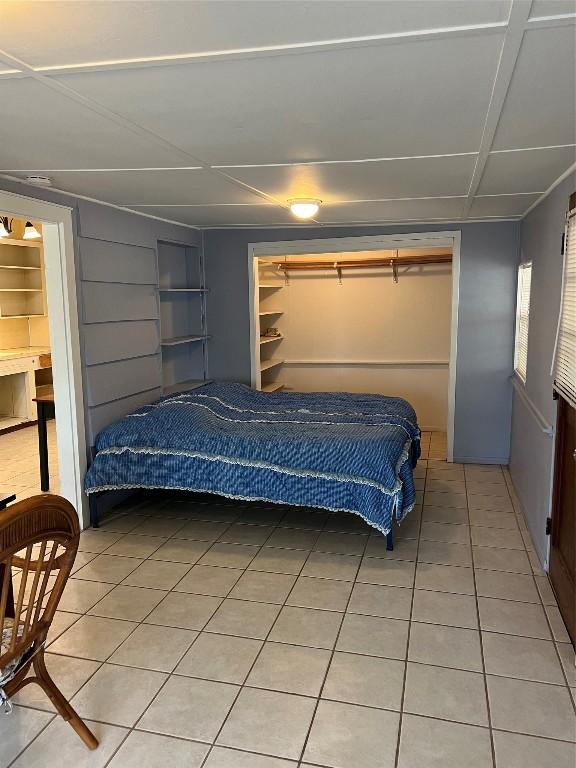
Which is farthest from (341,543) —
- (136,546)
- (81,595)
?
(81,595)

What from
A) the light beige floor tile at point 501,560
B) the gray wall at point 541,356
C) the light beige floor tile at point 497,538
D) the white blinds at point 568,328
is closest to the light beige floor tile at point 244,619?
the light beige floor tile at point 501,560

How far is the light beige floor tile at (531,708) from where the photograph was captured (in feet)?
6.88

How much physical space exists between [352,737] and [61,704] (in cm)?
101

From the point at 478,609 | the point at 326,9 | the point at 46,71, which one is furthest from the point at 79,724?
the point at 326,9

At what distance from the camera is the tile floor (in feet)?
6.72

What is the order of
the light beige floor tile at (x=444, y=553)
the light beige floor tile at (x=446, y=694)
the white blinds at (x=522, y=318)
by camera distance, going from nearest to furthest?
the light beige floor tile at (x=446, y=694) < the light beige floor tile at (x=444, y=553) < the white blinds at (x=522, y=318)

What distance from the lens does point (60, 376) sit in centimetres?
379

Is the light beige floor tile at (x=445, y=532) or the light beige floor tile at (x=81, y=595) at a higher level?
the light beige floor tile at (x=445, y=532)

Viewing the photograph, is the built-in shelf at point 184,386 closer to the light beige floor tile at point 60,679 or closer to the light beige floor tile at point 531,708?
the light beige floor tile at point 60,679

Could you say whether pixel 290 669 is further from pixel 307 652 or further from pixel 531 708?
pixel 531 708

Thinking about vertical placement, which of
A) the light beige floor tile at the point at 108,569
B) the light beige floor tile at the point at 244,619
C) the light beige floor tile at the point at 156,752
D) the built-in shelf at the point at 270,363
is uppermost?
the built-in shelf at the point at 270,363

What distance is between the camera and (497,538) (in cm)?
371

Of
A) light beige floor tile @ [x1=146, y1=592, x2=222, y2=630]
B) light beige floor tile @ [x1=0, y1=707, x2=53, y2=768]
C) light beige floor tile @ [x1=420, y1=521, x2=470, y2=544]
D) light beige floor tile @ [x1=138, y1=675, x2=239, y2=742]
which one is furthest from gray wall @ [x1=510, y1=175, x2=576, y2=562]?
light beige floor tile @ [x1=0, y1=707, x2=53, y2=768]

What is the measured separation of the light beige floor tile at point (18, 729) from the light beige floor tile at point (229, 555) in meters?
1.32
